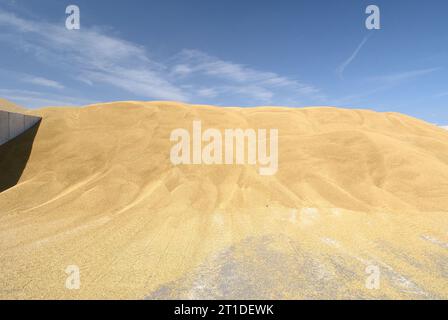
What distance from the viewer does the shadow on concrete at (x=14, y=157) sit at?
1162 centimetres

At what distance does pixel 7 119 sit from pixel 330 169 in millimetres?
15661

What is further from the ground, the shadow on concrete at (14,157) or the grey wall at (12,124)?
the grey wall at (12,124)

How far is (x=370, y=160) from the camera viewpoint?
12719 mm

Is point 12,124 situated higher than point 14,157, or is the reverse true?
point 12,124

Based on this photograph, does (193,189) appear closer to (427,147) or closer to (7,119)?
(7,119)

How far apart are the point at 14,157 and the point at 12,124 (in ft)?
6.65

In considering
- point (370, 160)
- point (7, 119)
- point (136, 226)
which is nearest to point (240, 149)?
point (370, 160)

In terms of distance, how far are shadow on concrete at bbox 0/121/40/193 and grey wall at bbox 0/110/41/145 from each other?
220 millimetres

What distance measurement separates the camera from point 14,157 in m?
12.8

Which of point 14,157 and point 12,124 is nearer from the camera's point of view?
point 14,157

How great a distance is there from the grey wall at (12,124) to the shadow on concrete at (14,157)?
22cm

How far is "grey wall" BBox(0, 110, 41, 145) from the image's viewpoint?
13172 mm
